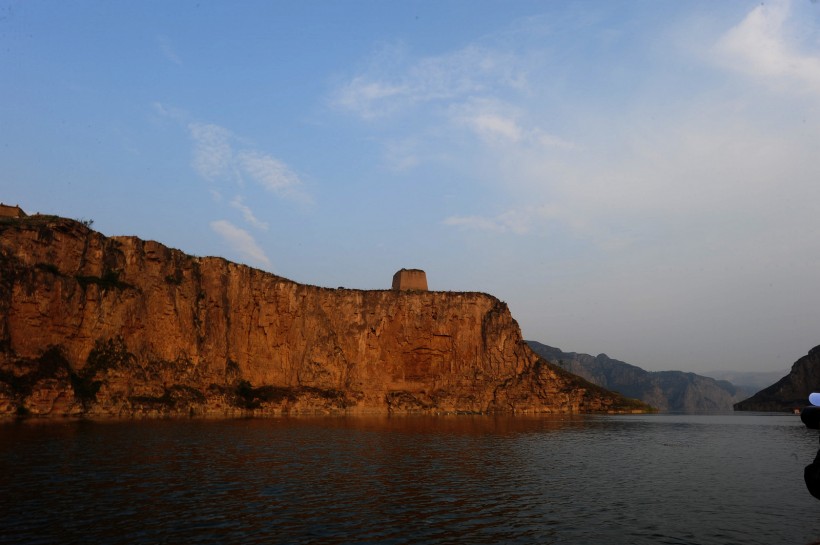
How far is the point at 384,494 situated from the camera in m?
27.9

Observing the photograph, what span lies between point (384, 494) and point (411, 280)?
5131 inches

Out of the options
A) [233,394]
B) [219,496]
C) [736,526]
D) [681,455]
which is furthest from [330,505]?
[233,394]

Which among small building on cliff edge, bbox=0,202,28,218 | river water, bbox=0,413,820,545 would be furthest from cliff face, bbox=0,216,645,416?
river water, bbox=0,413,820,545

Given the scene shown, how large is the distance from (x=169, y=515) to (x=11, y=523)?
5220 mm

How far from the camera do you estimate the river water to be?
20406mm

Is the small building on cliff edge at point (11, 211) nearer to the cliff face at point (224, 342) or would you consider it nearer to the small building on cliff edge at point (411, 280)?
the cliff face at point (224, 342)

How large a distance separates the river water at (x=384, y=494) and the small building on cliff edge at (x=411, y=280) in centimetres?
10743

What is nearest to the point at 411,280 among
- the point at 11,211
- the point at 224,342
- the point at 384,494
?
the point at 224,342

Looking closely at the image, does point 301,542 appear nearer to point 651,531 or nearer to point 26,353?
point 651,531

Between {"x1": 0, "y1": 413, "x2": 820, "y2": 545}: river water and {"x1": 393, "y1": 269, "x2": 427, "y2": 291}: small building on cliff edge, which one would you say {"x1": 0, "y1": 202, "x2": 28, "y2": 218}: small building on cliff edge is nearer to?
{"x1": 0, "y1": 413, "x2": 820, "y2": 545}: river water

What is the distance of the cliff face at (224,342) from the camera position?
88.0 m

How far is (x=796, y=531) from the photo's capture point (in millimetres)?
21656

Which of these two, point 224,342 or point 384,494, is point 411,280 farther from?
point 384,494

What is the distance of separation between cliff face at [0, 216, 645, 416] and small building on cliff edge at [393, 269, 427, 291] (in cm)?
833
